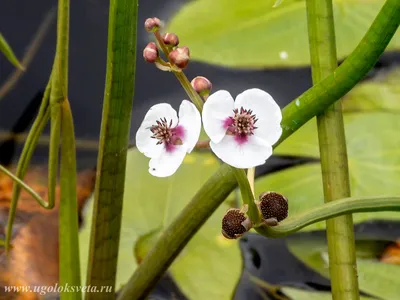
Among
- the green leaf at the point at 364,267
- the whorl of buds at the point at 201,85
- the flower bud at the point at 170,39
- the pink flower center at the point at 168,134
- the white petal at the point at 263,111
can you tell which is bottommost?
the pink flower center at the point at 168,134

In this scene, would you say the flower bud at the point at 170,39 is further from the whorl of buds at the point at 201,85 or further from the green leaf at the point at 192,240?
the green leaf at the point at 192,240

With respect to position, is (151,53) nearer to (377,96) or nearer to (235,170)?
→ (235,170)

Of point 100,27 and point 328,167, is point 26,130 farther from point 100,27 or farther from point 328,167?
point 328,167

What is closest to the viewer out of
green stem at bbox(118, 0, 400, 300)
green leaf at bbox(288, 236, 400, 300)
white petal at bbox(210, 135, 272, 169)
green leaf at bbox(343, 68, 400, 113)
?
white petal at bbox(210, 135, 272, 169)

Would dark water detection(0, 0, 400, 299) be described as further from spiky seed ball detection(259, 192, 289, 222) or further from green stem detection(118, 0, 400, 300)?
spiky seed ball detection(259, 192, 289, 222)

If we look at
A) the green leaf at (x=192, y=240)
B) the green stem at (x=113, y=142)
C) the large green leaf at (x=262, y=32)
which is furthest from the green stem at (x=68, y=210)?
the large green leaf at (x=262, y=32)

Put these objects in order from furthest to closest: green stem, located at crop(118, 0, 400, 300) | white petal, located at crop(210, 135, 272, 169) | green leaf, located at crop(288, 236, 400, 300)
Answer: green leaf, located at crop(288, 236, 400, 300) → green stem, located at crop(118, 0, 400, 300) → white petal, located at crop(210, 135, 272, 169)

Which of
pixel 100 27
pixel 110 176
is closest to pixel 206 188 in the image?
pixel 110 176

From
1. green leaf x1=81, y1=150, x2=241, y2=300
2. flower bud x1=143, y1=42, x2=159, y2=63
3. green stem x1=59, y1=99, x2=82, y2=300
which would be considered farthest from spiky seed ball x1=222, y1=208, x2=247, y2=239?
green leaf x1=81, y1=150, x2=241, y2=300
